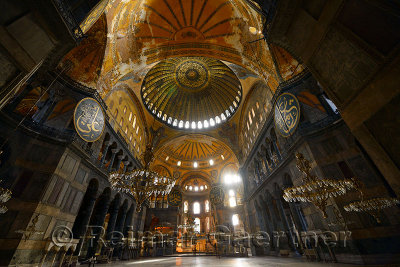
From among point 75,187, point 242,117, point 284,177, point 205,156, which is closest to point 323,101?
point 284,177

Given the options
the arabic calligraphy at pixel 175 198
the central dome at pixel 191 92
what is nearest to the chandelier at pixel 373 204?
the central dome at pixel 191 92

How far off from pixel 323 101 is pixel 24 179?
13412 millimetres

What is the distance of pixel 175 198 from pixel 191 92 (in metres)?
14.6

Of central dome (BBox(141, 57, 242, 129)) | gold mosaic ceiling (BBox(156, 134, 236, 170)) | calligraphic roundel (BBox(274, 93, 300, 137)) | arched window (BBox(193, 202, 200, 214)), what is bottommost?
arched window (BBox(193, 202, 200, 214))

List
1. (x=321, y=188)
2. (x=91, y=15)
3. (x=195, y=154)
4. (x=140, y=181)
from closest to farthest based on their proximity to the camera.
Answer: (x=91, y=15) → (x=321, y=188) → (x=140, y=181) → (x=195, y=154)

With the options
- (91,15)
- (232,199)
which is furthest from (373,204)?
(232,199)

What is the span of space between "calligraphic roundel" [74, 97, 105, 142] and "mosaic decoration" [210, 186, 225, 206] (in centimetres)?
1774

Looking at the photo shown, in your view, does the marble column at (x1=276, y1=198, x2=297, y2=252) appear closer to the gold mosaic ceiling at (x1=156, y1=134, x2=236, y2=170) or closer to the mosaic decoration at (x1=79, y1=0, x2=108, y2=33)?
the gold mosaic ceiling at (x1=156, y1=134, x2=236, y2=170)

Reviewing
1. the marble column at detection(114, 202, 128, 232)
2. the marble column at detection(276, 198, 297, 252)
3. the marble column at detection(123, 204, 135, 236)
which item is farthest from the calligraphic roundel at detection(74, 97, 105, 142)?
the marble column at detection(276, 198, 297, 252)

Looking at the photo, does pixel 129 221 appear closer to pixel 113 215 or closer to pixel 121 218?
pixel 121 218

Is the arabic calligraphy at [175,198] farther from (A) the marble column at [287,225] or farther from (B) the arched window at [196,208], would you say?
(A) the marble column at [287,225]

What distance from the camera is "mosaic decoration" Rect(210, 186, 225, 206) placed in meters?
22.1

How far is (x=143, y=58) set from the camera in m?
11.0

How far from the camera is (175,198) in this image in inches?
886
